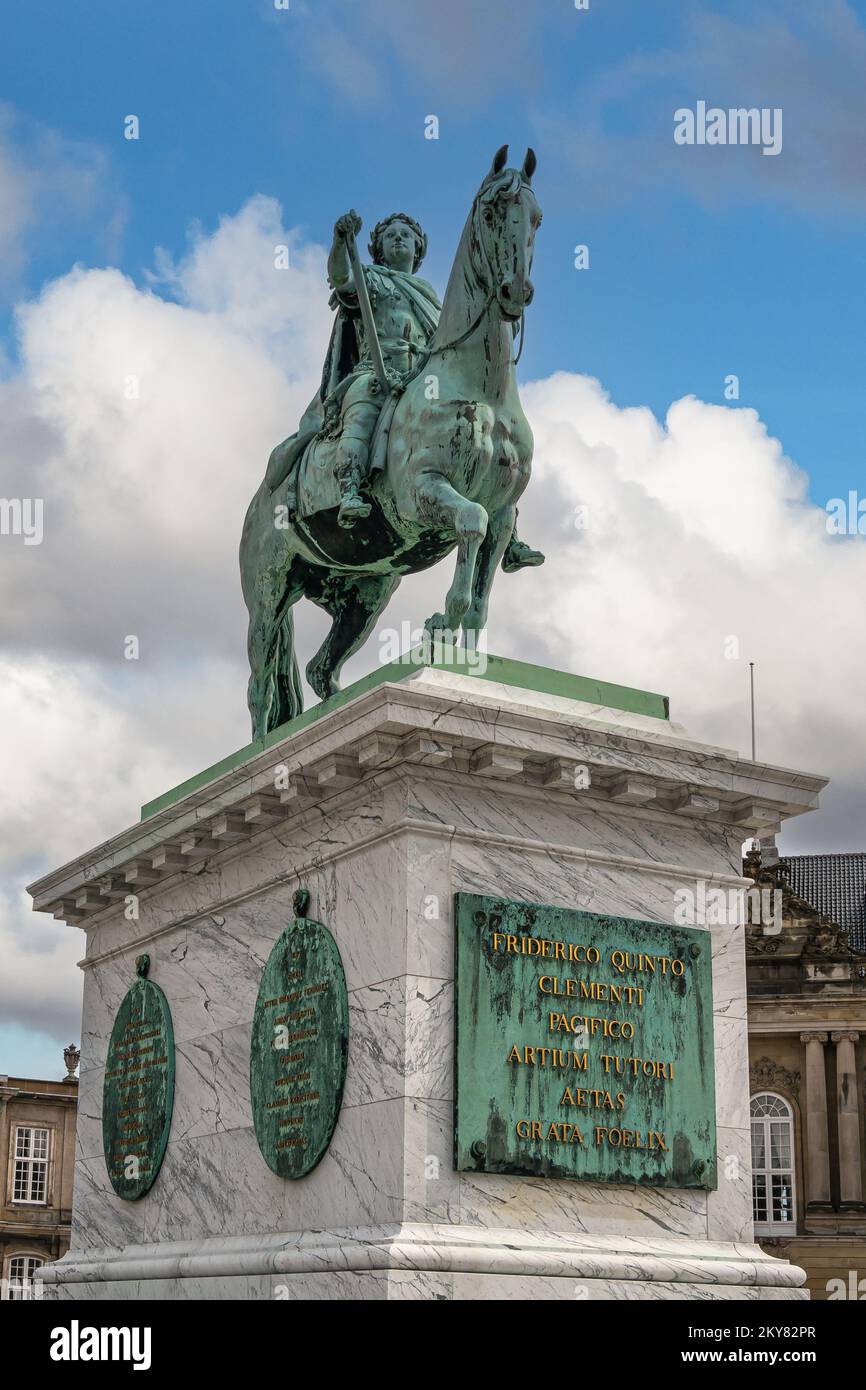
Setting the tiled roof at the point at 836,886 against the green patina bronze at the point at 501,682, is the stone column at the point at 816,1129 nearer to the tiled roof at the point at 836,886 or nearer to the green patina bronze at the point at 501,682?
the tiled roof at the point at 836,886

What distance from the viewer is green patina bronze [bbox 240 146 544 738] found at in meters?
9.88

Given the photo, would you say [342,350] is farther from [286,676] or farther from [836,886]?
[836,886]

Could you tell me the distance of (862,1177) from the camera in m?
53.3

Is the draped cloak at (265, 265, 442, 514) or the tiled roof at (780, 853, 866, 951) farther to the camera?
the tiled roof at (780, 853, 866, 951)

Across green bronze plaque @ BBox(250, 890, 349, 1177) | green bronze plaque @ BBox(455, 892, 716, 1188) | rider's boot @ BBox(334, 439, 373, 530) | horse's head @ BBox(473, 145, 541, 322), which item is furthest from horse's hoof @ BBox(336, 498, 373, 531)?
green bronze plaque @ BBox(455, 892, 716, 1188)

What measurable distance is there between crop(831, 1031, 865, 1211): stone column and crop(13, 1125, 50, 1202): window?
24861 mm

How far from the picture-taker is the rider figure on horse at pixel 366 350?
10.5m

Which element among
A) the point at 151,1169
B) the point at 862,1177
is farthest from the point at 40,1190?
the point at 151,1169

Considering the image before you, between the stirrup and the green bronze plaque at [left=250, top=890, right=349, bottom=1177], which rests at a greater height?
the stirrup

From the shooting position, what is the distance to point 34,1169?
59844 millimetres

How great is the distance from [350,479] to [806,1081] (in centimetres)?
4774

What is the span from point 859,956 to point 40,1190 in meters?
26.7

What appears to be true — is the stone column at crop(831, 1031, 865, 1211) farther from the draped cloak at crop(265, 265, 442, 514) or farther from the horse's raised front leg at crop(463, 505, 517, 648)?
→ the horse's raised front leg at crop(463, 505, 517, 648)
